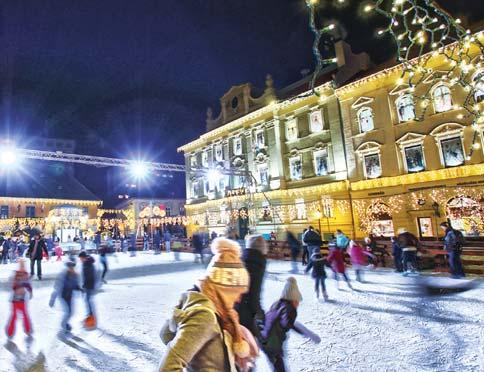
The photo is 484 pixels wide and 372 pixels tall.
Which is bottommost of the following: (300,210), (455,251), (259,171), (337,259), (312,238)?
(455,251)

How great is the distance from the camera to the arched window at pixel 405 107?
1812cm

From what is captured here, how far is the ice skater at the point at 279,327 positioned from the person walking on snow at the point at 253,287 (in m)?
0.15

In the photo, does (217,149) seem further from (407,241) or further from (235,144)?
(407,241)

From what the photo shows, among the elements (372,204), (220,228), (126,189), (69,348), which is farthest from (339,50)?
(126,189)

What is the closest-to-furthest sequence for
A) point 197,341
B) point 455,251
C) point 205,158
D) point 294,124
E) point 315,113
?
point 197,341 < point 455,251 < point 315,113 < point 294,124 < point 205,158

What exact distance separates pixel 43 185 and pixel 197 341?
153ft

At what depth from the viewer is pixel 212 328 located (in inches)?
56.1

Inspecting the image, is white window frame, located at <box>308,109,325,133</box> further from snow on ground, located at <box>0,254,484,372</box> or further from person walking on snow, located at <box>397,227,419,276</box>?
snow on ground, located at <box>0,254,484,372</box>

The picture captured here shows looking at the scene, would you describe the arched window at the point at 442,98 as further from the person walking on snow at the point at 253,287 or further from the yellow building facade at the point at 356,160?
the person walking on snow at the point at 253,287

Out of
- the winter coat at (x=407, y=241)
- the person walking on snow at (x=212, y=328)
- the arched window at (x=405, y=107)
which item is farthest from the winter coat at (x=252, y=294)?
the arched window at (x=405, y=107)

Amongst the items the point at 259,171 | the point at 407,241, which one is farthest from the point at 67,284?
the point at 259,171

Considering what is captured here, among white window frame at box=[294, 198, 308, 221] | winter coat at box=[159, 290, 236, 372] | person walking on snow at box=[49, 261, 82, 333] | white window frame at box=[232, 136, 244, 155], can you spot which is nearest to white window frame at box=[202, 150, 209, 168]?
white window frame at box=[232, 136, 244, 155]

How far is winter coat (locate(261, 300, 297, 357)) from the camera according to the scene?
330 cm

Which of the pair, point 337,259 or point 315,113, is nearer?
point 337,259
